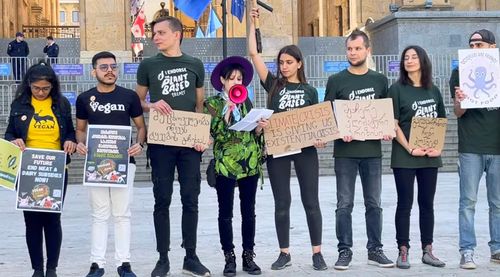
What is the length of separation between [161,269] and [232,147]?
138 centimetres

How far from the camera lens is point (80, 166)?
66.5 feet

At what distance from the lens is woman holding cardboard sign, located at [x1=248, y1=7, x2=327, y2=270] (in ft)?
27.8

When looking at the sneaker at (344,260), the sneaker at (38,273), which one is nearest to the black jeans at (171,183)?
the sneaker at (38,273)

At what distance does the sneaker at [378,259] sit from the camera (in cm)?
852

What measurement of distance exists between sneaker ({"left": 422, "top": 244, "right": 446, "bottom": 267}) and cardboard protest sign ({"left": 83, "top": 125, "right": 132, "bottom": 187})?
3.15 m

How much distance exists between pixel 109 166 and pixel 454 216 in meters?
6.34

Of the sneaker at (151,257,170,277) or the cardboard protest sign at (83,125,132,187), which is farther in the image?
the sneaker at (151,257,170,277)

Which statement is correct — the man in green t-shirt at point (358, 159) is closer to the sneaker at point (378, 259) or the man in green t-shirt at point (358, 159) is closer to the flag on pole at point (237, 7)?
the sneaker at point (378, 259)

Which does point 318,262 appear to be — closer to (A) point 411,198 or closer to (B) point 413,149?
(A) point 411,198

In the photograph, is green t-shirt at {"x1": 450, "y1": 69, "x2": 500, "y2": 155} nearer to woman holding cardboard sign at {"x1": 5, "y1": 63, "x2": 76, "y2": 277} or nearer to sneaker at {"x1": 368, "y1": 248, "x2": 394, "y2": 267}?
sneaker at {"x1": 368, "y1": 248, "x2": 394, "y2": 267}

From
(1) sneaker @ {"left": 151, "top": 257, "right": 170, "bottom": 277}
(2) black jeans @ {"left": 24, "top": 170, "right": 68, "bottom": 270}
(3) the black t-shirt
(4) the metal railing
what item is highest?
(4) the metal railing

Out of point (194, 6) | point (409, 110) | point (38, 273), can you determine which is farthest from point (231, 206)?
point (194, 6)

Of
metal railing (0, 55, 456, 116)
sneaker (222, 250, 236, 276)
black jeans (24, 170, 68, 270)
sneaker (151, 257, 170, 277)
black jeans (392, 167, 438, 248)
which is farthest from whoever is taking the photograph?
metal railing (0, 55, 456, 116)

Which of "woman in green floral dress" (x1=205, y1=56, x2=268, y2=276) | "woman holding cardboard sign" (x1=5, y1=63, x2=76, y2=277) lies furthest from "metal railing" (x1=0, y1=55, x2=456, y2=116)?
"woman holding cardboard sign" (x1=5, y1=63, x2=76, y2=277)
